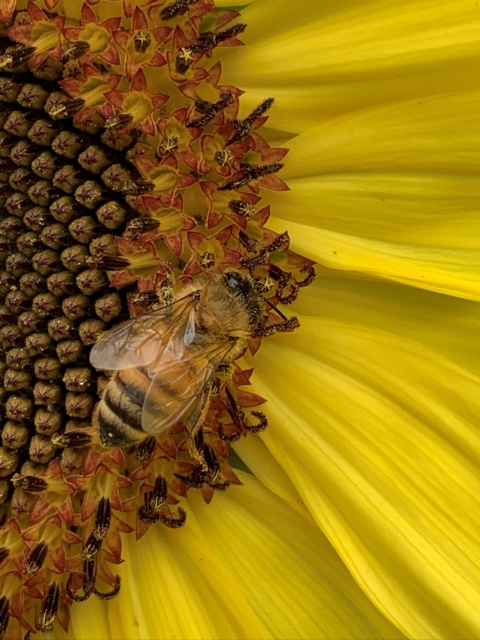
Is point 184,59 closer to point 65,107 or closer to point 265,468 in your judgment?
point 65,107

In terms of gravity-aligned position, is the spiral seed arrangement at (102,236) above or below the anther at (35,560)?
above

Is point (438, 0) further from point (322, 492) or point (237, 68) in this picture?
point (322, 492)

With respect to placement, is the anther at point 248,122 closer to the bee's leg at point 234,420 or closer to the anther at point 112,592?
the bee's leg at point 234,420

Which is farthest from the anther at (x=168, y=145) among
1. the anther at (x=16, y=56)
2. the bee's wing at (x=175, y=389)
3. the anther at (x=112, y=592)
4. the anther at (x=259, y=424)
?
the anther at (x=112, y=592)

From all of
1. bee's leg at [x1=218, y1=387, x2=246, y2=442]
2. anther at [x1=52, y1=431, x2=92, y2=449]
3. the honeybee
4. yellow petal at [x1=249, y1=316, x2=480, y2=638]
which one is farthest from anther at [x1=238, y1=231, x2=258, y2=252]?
anther at [x1=52, y1=431, x2=92, y2=449]

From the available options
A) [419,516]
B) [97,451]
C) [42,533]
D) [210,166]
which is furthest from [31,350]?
[419,516]

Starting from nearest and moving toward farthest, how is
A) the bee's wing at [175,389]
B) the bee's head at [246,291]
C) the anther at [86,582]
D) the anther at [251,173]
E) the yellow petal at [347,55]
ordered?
1. the bee's wing at [175,389]
2. the yellow petal at [347,55]
3. the bee's head at [246,291]
4. the anther at [251,173]
5. the anther at [86,582]
